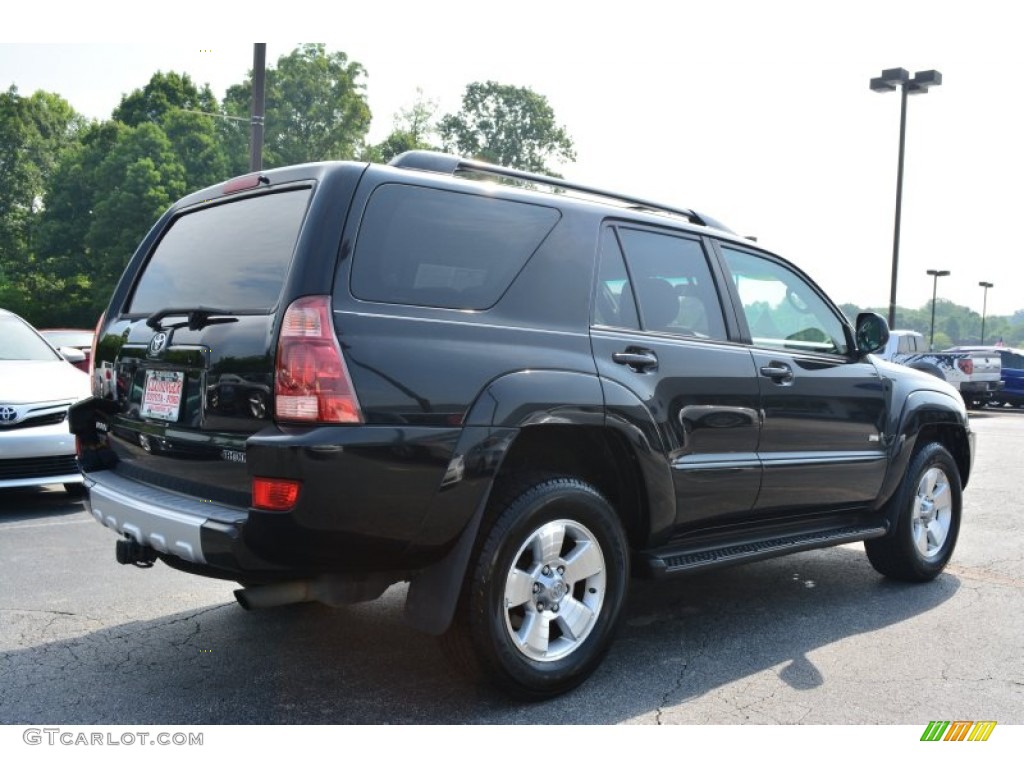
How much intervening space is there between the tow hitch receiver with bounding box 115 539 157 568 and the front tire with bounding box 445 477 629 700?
1099mm

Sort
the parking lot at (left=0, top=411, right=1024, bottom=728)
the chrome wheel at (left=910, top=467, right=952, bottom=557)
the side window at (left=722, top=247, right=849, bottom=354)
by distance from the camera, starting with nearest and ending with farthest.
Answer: the parking lot at (left=0, top=411, right=1024, bottom=728), the side window at (left=722, top=247, right=849, bottom=354), the chrome wheel at (left=910, top=467, right=952, bottom=557)

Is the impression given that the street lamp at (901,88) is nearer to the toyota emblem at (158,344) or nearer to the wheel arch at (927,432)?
the wheel arch at (927,432)

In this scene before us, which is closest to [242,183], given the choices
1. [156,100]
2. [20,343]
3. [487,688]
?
[487,688]

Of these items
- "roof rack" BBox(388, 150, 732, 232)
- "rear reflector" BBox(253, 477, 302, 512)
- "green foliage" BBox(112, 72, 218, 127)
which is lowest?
"rear reflector" BBox(253, 477, 302, 512)

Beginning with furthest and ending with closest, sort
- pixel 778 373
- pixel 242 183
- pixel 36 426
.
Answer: pixel 36 426, pixel 778 373, pixel 242 183

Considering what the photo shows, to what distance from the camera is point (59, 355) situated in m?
7.84

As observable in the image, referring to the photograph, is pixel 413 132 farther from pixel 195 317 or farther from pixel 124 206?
pixel 195 317

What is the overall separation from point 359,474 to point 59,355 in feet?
19.8

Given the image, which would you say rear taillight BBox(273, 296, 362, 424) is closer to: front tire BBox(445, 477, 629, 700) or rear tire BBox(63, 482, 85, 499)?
front tire BBox(445, 477, 629, 700)

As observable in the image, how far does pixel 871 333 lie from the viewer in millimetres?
5012

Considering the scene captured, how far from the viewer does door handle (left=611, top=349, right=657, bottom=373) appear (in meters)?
3.62

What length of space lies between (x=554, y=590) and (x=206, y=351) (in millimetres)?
1485

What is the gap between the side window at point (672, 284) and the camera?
3930 millimetres

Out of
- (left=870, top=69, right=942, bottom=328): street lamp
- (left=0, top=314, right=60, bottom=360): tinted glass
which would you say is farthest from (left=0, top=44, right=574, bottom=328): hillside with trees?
(left=0, top=314, right=60, bottom=360): tinted glass
